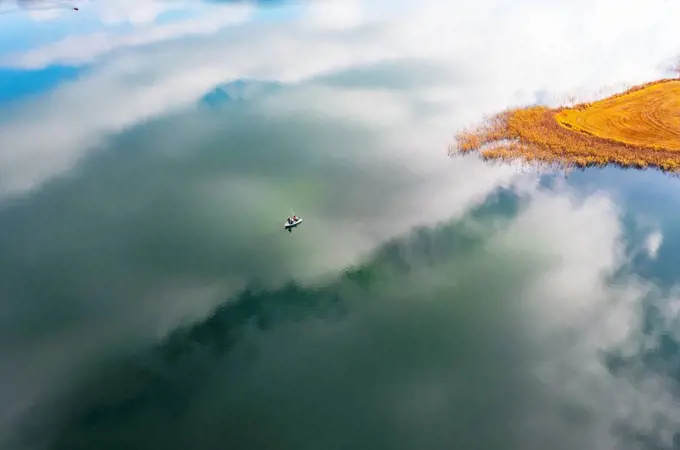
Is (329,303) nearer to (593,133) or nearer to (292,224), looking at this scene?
(292,224)

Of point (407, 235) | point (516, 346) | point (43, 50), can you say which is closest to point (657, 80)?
point (407, 235)

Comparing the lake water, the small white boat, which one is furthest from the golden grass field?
the small white boat

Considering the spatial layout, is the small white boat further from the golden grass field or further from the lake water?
the golden grass field

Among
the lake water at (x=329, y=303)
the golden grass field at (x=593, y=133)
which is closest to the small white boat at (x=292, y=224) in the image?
the lake water at (x=329, y=303)

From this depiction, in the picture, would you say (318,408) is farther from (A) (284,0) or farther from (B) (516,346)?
(A) (284,0)

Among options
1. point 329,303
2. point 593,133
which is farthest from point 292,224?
point 593,133
